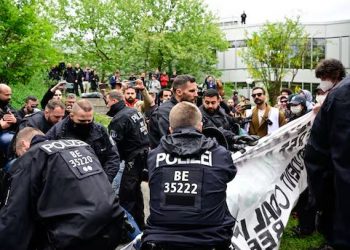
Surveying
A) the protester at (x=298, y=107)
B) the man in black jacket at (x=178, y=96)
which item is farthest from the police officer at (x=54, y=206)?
the protester at (x=298, y=107)

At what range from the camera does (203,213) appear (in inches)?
132

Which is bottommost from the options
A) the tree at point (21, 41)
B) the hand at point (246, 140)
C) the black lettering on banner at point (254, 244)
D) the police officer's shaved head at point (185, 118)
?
the black lettering on banner at point (254, 244)

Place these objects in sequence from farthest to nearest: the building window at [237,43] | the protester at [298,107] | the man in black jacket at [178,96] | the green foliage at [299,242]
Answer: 1. the building window at [237,43]
2. the protester at [298,107]
3. the green foliage at [299,242]
4. the man in black jacket at [178,96]

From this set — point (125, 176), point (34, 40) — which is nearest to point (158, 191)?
point (125, 176)

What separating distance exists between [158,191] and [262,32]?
116ft

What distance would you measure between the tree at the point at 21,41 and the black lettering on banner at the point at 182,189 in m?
16.6

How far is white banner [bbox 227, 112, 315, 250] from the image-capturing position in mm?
4840

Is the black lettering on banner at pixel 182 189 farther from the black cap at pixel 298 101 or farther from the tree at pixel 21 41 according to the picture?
the tree at pixel 21 41

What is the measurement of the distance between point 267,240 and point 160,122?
69.6 inches

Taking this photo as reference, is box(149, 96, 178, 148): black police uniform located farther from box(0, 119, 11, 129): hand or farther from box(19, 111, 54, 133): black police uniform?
box(0, 119, 11, 129): hand

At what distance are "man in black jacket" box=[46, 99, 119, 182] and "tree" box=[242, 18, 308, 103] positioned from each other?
3110 centimetres

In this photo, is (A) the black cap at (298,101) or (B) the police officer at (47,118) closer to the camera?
(B) the police officer at (47,118)

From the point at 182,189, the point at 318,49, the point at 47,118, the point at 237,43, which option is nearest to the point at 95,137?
the point at 47,118

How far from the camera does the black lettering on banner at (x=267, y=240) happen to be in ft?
15.9
